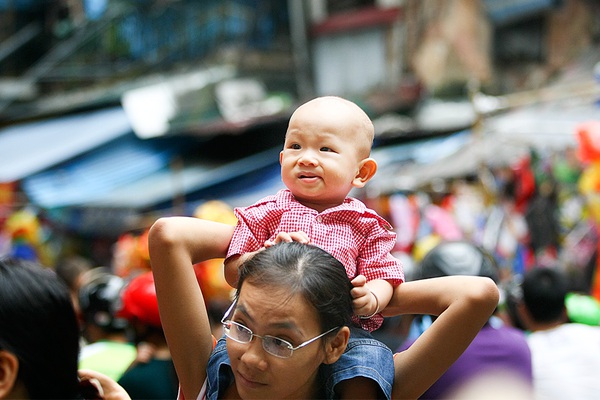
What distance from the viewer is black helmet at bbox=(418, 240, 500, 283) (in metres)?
3.11

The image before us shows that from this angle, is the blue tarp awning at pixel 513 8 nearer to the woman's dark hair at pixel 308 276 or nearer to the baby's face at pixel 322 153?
the baby's face at pixel 322 153

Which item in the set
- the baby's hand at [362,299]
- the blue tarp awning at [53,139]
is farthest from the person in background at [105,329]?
the blue tarp awning at [53,139]

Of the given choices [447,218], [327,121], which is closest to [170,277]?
[327,121]

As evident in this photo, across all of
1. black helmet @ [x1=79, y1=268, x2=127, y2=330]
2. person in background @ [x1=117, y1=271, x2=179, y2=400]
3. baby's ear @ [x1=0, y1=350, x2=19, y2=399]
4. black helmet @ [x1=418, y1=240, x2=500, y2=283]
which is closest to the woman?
baby's ear @ [x1=0, y1=350, x2=19, y2=399]

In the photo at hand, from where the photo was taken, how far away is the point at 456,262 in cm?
313

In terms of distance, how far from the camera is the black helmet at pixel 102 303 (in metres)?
4.23

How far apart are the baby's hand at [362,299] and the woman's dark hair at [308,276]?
18 millimetres

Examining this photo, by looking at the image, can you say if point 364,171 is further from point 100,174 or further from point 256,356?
point 100,174

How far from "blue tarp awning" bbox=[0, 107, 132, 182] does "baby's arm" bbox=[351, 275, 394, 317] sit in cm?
964

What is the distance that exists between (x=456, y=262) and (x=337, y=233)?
A: 57.2 inches

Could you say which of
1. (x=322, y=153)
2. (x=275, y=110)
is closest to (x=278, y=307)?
(x=322, y=153)

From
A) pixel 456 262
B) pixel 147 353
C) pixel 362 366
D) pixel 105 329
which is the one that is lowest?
pixel 105 329

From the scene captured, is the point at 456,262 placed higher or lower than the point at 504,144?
higher

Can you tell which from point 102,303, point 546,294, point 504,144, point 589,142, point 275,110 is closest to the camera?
point 546,294
